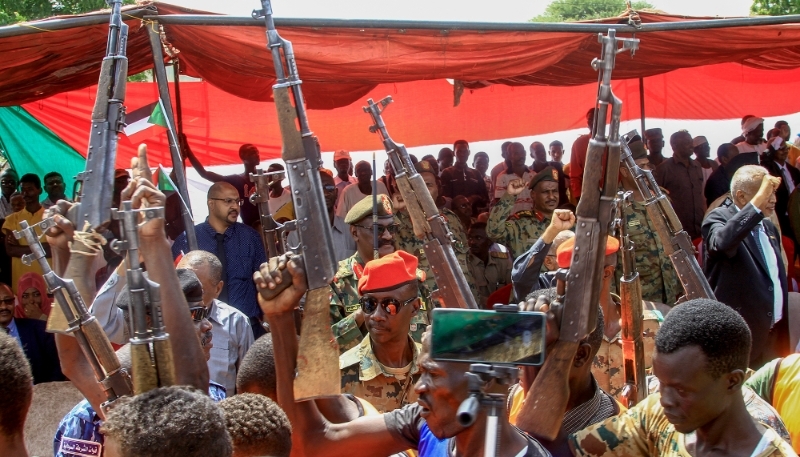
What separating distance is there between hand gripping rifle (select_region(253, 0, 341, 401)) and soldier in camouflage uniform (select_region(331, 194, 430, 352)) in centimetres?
194

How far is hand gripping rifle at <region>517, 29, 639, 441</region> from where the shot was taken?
8.54 feet

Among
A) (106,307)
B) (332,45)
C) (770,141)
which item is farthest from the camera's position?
(770,141)

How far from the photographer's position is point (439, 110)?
10461 mm

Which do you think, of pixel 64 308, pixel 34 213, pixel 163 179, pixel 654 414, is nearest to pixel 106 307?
pixel 163 179

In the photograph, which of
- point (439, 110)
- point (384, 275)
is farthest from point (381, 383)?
point (439, 110)

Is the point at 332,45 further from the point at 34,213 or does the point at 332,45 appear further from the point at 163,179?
the point at 34,213

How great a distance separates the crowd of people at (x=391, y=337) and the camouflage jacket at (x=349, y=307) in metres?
0.01

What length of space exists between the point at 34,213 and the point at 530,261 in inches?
210

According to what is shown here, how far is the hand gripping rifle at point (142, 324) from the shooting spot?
95.9 inches

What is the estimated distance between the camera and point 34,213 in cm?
831

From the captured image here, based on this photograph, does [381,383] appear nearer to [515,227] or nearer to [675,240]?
[675,240]

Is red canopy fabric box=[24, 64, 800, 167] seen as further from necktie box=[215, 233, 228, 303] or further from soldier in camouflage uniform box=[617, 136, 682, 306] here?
soldier in camouflage uniform box=[617, 136, 682, 306]

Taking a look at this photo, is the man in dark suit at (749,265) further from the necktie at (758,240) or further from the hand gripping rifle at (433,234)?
the hand gripping rifle at (433,234)

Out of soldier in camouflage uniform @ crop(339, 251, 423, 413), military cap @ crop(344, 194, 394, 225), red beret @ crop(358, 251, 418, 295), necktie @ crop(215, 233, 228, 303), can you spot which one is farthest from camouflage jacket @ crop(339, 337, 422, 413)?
necktie @ crop(215, 233, 228, 303)
